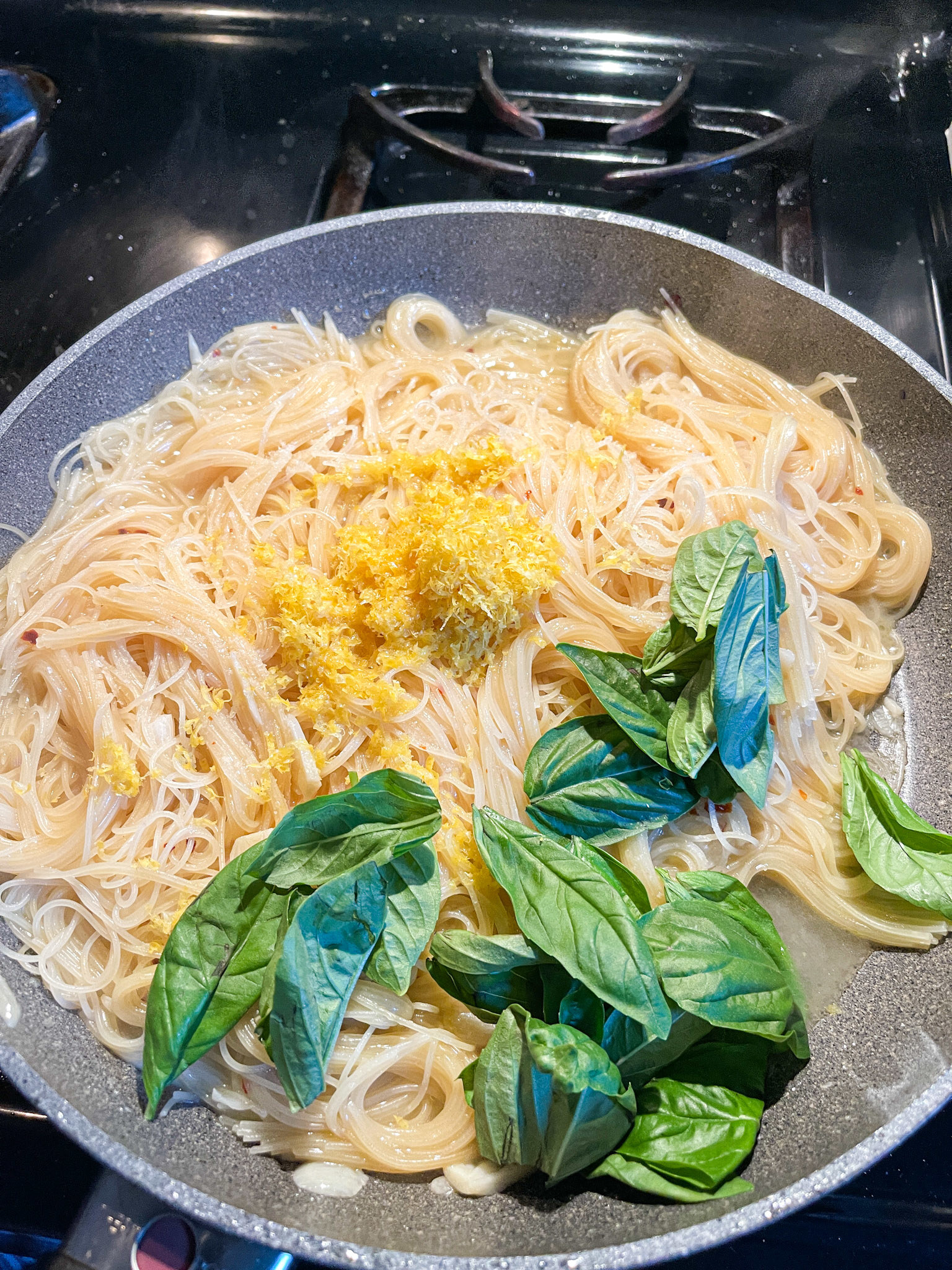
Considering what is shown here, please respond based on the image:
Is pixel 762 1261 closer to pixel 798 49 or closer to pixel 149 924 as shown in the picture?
pixel 149 924

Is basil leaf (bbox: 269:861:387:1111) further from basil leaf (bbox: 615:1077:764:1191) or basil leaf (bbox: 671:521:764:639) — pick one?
basil leaf (bbox: 671:521:764:639)

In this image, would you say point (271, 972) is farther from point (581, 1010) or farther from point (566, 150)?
point (566, 150)

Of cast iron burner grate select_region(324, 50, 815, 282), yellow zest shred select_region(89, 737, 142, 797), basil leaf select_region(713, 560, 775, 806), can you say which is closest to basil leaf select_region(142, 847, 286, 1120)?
yellow zest shred select_region(89, 737, 142, 797)

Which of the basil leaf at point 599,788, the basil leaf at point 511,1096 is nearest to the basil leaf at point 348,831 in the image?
the basil leaf at point 599,788

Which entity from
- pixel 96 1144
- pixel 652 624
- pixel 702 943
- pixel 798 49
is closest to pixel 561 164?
pixel 798 49

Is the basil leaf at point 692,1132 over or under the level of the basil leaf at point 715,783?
under

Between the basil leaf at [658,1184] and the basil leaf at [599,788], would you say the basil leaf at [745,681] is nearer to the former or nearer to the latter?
the basil leaf at [599,788]
